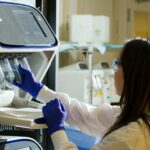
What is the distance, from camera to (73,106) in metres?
1.44

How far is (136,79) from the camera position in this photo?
105 centimetres

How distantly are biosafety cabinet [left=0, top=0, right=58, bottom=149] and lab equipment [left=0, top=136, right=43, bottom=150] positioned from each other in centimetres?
4

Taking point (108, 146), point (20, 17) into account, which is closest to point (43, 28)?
point (20, 17)

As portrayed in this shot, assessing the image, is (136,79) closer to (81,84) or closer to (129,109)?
(129,109)

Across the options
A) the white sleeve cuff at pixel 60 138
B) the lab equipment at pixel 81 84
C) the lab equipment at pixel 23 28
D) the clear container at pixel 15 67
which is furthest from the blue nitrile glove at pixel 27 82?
the lab equipment at pixel 81 84

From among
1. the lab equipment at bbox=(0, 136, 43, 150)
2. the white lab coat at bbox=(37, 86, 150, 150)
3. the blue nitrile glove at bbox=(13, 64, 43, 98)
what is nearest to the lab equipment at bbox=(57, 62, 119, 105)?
the white lab coat at bbox=(37, 86, 150, 150)

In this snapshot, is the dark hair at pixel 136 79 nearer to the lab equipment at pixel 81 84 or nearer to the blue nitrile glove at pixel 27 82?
the blue nitrile glove at pixel 27 82

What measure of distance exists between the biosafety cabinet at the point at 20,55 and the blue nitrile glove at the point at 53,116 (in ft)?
0.09

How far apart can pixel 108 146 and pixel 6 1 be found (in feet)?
1.81

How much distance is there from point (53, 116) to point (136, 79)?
0.27 metres

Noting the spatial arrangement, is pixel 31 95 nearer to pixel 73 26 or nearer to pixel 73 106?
pixel 73 106

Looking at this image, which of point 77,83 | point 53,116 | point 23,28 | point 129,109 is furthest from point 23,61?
point 77,83

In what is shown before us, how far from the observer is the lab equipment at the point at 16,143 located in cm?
110

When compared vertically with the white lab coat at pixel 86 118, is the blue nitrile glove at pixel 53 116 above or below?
above
